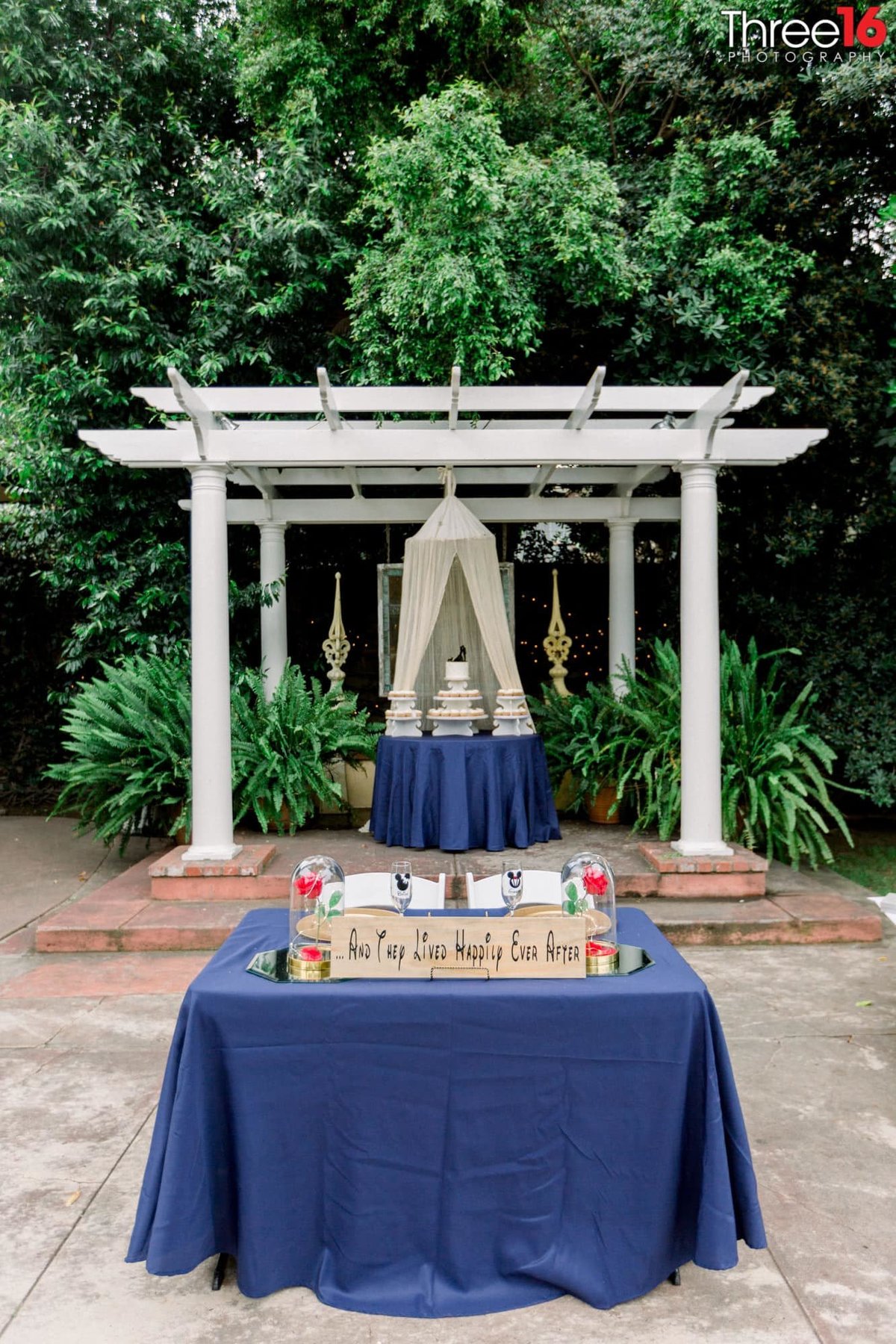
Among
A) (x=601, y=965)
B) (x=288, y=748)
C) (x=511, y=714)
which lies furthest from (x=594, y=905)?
(x=288, y=748)

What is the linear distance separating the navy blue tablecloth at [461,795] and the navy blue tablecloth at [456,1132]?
361cm

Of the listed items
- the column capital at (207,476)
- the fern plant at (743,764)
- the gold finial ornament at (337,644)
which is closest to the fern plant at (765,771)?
the fern plant at (743,764)

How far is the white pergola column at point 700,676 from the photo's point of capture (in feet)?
17.3

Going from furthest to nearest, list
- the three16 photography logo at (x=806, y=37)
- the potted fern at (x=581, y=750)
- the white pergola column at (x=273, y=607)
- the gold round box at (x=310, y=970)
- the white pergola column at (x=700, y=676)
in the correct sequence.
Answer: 1. the white pergola column at (x=273, y=607)
2. the potted fern at (x=581, y=750)
3. the three16 photography logo at (x=806, y=37)
4. the white pergola column at (x=700, y=676)
5. the gold round box at (x=310, y=970)

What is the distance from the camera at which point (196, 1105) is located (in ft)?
6.61

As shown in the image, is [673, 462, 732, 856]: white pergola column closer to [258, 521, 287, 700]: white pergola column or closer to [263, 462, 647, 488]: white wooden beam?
[263, 462, 647, 488]: white wooden beam

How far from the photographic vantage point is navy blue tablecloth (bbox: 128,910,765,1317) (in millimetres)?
2033

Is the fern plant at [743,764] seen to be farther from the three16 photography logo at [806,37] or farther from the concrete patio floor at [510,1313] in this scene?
the three16 photography logo at [806,37]

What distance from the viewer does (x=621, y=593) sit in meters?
7.23

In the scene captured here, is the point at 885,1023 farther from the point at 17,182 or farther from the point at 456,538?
the point at 17,182

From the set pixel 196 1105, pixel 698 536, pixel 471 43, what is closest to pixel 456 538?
pixel 698 536

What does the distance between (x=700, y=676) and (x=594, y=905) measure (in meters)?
3.23

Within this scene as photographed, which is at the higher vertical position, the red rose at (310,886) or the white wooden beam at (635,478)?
the white wooden beam at (635,478)

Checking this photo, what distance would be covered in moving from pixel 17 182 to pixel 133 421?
174 cm
